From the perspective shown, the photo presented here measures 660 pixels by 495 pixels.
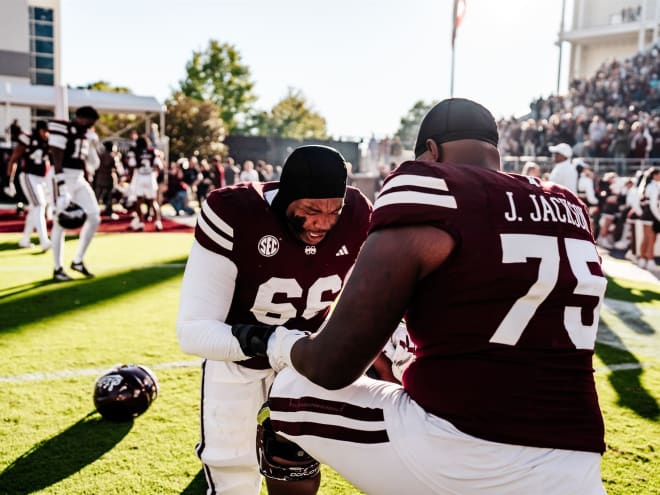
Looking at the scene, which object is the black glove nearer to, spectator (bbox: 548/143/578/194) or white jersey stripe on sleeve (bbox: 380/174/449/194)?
white jersey stripe on sleeve (bbox: 380/174/449/194)

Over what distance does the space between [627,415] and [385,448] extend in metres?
3.12

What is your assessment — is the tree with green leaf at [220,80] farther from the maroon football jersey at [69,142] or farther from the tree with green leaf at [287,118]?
the maroon football jersey at [69,142]

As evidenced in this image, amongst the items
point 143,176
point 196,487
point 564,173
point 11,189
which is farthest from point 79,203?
point 11,189

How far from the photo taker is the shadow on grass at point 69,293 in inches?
245

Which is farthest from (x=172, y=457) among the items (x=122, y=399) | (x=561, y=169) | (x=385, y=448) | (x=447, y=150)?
(x=561, y=169)

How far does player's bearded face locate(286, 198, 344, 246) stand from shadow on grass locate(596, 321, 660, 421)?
2.93 m

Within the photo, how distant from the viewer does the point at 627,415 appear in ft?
13.6

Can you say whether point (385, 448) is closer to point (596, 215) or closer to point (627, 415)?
point (627, 415)

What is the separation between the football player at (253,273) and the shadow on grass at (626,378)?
2768 mm

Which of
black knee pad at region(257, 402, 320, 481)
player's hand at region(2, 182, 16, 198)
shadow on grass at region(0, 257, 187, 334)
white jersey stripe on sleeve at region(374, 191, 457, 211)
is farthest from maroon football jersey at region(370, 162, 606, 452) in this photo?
player's hand at region(2, 182, 16, 198)

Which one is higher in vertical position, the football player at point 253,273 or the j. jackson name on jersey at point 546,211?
the j. jackson name on jersey at point 546,211

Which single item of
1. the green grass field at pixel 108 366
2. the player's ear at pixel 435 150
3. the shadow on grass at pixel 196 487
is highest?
the player's ear at pixel 435 150

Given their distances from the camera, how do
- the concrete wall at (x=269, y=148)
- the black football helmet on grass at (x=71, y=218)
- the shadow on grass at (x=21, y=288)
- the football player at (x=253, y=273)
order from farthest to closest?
1. the concrete wall at (x=269, y=148)
2. the black football helmet on grass at (x=71, y=218)
3. the shadow on grass at (x=21, y=288)
4. the football player at (x=253, y=273)

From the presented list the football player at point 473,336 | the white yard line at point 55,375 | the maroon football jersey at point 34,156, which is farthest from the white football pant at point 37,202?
the football player at point 473,336
